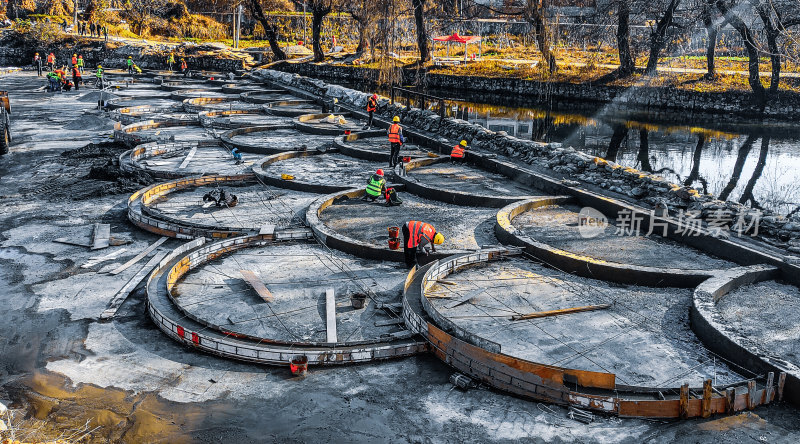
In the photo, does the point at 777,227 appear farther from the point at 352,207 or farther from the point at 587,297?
the point at 352,207

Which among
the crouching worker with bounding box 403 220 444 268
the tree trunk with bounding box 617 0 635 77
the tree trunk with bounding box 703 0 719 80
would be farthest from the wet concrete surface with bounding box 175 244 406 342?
the tree trunk with bounding box 617 0 635 77

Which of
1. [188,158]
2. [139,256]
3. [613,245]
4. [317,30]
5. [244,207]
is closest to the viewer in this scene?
[139,256]

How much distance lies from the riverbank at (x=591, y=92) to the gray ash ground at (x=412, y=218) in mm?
23776

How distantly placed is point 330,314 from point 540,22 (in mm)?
32660

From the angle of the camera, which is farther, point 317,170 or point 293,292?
point 317,170

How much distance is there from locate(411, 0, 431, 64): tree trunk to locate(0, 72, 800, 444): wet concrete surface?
120ft

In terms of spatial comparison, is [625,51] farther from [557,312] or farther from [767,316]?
[557,312]

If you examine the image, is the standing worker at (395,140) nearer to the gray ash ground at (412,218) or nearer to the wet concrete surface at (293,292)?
the gray ash ground at (412,218)

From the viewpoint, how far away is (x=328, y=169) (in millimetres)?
18734

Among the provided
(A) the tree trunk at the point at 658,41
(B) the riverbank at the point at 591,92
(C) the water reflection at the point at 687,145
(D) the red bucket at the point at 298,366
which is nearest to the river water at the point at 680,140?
(C) the water reflection at the point at 687,145

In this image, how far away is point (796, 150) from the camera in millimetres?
26328

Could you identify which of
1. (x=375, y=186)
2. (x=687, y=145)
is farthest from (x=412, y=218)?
(x=687, y=145)

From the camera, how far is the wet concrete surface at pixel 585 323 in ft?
28.3

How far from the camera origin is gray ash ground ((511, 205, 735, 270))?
12.0m
